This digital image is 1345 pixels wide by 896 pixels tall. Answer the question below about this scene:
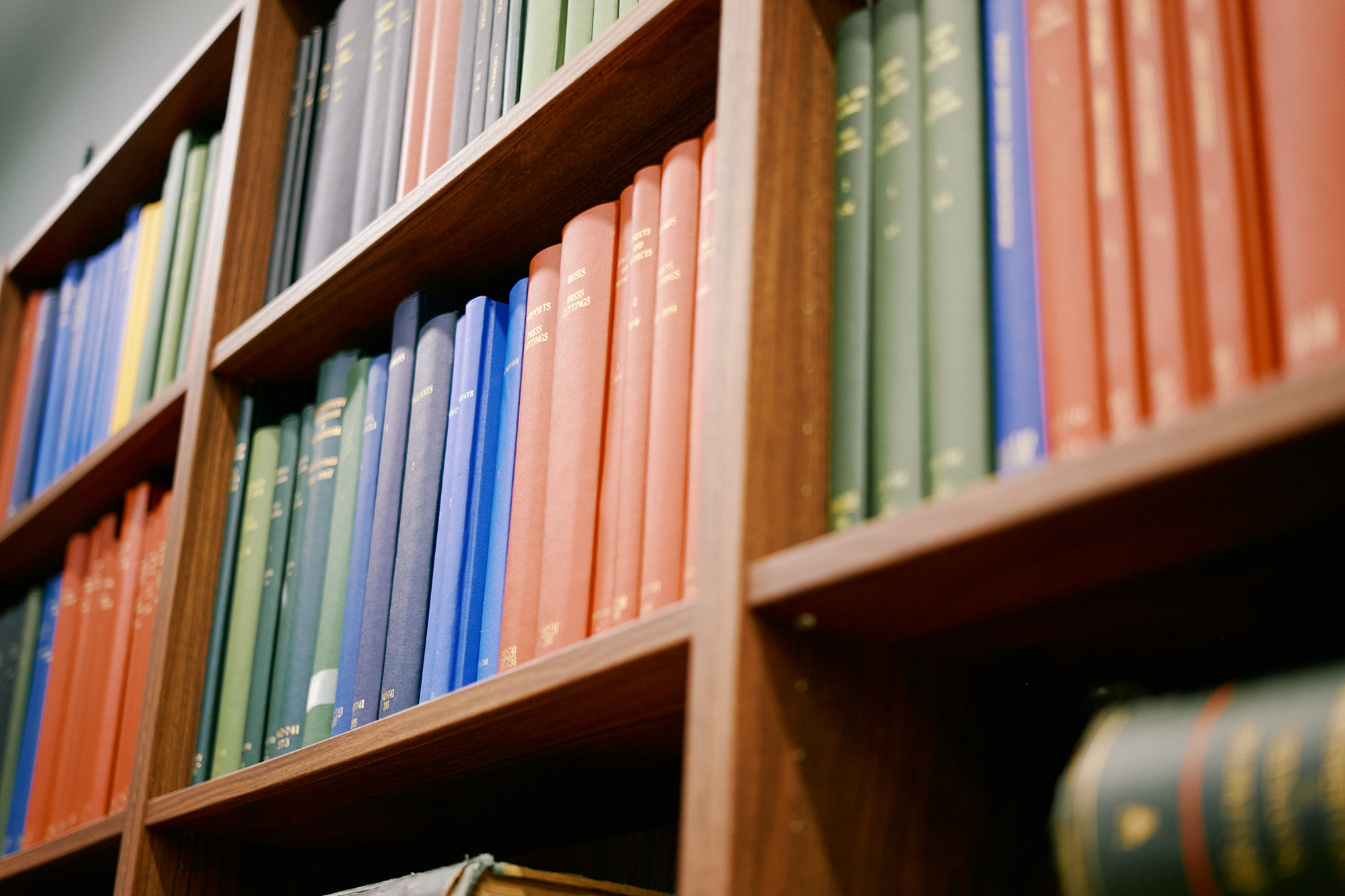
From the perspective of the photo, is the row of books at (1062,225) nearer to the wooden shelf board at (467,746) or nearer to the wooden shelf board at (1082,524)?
the wooden shelf board at (1082,524)

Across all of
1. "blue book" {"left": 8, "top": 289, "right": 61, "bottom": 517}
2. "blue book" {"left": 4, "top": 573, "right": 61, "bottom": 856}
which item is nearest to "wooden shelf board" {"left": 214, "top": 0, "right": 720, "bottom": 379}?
"blue book" {"left": 4, "top": 573, "right": 61, "bottom": 856}

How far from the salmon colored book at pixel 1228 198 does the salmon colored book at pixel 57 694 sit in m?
1.34

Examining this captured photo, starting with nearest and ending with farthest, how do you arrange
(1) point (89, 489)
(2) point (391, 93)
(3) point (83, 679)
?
(2) point (391, 93), (3) point (83, 679), (1) point (89, 489)

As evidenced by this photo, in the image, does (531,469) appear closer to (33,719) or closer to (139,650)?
(139,650)

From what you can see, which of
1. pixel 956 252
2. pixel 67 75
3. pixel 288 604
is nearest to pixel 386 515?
pixel 288 604

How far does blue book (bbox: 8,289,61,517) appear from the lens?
1.85 meters

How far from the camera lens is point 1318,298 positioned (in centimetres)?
53

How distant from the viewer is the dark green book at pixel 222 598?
1178 millimetres

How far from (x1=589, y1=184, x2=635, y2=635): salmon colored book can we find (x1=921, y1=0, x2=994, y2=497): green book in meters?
0.25

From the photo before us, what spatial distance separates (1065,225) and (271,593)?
814 mm

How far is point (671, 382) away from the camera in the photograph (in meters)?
0.84

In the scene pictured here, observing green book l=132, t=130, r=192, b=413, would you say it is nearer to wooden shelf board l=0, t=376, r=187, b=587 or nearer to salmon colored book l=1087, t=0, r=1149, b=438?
wooden shelf board l=0, t=376, r=187, b=587

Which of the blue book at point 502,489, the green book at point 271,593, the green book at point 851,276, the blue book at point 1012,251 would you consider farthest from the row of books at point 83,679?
the blue book at point 1012,251

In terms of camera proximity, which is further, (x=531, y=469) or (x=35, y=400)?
(x=35, y=400)
